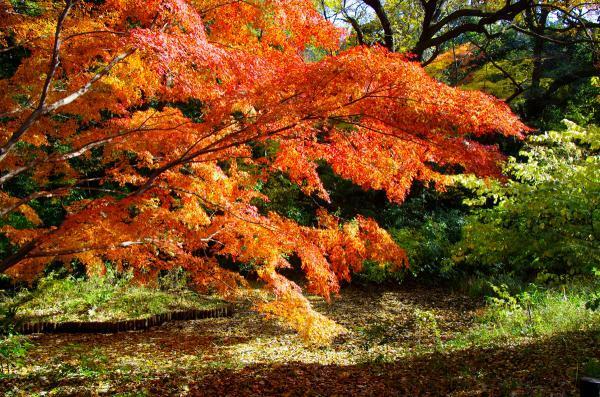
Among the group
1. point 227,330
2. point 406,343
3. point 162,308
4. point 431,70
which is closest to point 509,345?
point 406,343

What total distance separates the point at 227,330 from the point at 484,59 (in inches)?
532

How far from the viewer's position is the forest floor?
436 centimetres

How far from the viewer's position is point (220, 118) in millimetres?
4203

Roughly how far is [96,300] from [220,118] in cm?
596

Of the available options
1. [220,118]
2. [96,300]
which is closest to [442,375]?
[220,118]

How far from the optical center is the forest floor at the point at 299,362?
4.36m

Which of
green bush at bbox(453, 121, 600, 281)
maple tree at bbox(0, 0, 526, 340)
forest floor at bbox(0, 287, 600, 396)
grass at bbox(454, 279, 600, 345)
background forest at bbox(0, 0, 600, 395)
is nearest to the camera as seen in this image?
maple tree at bbox(0, 0, 526, 340)

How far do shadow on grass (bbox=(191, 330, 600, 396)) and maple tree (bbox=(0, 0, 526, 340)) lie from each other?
27.2 inches

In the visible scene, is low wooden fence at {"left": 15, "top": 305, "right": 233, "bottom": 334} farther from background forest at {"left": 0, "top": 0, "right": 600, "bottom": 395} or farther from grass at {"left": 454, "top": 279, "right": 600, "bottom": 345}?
grass at {"left": 454, "top": 279, "right": 600, "bottom": 345}

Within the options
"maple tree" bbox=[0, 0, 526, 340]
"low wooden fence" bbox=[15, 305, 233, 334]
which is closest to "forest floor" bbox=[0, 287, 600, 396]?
"low wooden fence" bbox=[15, 305, 233, 334]

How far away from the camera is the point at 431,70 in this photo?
49.1 feet

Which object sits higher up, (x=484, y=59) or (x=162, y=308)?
(x=484, y=59)

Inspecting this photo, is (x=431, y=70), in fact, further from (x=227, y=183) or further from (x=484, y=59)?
(x=227, y=183)

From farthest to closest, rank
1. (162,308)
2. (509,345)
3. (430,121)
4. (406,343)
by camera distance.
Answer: (162,308) → (406,343) → (509,345) → (430,121)
